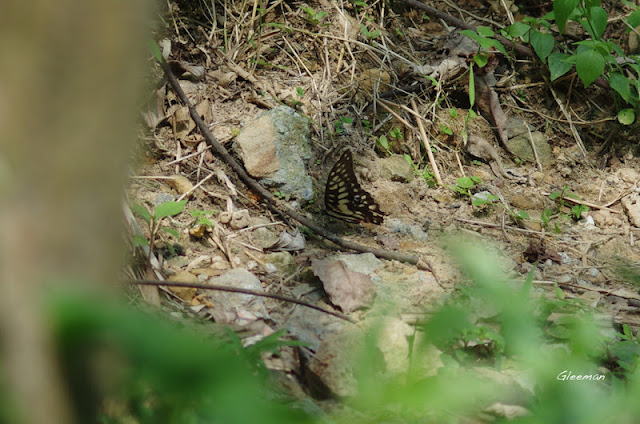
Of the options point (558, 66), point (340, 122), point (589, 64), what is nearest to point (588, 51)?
point (589, 64)

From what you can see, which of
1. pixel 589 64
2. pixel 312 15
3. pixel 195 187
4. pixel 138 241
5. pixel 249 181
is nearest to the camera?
pixel 138 241

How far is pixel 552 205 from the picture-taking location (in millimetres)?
2979

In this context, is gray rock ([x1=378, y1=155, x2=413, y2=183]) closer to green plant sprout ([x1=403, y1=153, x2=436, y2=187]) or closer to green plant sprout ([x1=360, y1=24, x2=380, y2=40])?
green plant sprout ([x1=403, y1=153, x2=436, y2=187])

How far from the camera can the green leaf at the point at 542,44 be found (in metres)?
3.19

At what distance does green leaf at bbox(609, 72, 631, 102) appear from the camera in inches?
120

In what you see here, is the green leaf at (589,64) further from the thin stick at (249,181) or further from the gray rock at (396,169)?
the thin stick at (249,181)

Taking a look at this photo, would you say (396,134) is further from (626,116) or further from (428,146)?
(626,116)

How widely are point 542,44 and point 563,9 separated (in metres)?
0.26

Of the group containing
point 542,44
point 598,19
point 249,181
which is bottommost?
point 249,181

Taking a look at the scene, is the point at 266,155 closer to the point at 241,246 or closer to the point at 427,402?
the point at 241,246

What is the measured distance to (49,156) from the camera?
0.49 m

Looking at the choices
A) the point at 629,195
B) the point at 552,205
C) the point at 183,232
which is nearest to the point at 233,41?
the point at 183,232

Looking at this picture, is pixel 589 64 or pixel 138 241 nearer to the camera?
pixel 138 241

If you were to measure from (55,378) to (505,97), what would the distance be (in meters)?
3.32
